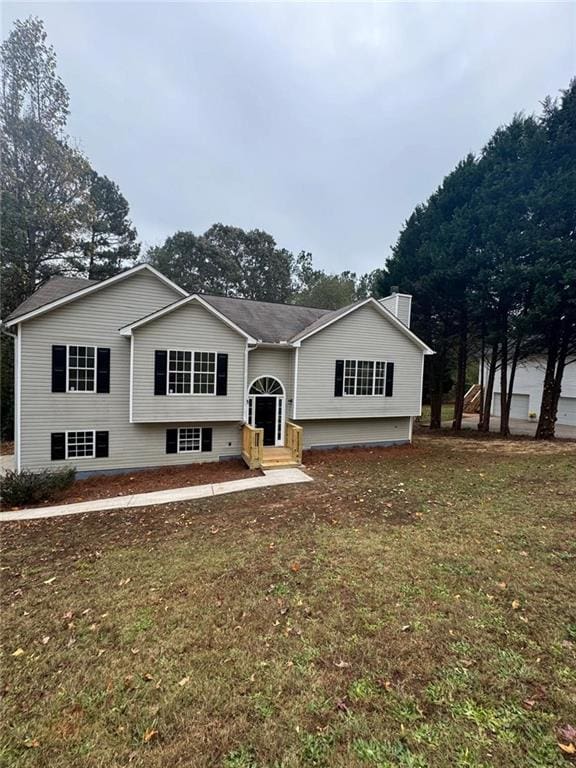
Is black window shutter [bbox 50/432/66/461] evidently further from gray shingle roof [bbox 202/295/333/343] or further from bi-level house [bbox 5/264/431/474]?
gray shingle roof [bbox 202/295/333/343]

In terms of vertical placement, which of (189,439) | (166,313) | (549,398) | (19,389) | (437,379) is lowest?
(189,439)

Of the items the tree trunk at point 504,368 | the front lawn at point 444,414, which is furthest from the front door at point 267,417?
the front lawn at point 444,414

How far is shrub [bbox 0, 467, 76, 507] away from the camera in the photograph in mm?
8875

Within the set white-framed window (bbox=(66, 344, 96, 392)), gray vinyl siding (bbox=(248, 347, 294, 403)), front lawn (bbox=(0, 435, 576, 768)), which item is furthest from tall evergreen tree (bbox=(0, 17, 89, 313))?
front lawn (bbox=(0, 435, 576, 768))

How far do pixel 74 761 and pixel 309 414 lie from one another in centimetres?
1179

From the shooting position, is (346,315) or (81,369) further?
(346,315)

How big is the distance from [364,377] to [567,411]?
1788 cm

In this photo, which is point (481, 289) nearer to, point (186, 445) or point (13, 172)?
point (186, 445)

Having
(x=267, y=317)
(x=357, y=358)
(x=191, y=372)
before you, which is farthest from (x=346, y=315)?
(x=191, y=372)

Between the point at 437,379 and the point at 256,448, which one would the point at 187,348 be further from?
the point at 437,379

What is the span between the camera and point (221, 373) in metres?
12.5

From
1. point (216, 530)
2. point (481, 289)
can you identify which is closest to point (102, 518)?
point (216, 530)

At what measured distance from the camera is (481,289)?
17391 millimetres

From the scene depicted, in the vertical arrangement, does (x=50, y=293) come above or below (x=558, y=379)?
above
